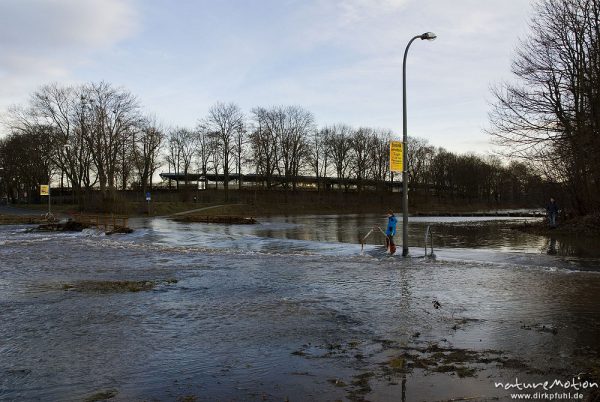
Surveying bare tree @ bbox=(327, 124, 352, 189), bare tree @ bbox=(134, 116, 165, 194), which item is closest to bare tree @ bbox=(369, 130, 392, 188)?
bare tree @ bbox=(327, 124, 352, 189)

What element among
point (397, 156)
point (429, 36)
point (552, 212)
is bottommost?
point (552, 212)

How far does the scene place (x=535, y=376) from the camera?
18.1ft

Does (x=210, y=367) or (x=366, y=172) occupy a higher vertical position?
(x=366, y=172)

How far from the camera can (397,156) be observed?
17984mm

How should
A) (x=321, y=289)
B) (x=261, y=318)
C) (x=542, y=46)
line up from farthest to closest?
1. (x=542, y=46)
2. (x=321, y=289)
3. (x=261, y=318)

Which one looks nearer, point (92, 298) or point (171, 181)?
point (92, 298)

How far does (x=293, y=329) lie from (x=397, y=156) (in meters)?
11.4

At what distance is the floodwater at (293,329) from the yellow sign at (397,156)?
384cm

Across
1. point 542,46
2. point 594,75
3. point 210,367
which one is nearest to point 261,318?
point 210,367

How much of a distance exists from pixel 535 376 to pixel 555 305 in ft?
15.0

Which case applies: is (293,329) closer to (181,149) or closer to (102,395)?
(102,395)

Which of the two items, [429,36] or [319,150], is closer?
[429,36]

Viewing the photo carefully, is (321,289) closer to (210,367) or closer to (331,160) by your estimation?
(210,367)

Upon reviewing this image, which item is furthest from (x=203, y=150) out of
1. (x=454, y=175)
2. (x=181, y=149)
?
(x=454, y=175)
